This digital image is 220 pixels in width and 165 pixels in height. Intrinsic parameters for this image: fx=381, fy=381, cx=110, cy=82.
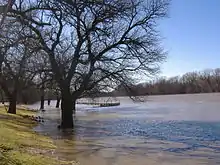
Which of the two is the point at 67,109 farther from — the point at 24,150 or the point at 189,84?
the point at 189,84

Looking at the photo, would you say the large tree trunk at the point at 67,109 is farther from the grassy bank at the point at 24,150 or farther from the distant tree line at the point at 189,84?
the distant tree line at the point at 189,84

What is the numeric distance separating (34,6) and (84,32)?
1510cm

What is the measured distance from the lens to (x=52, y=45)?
25156 millimetres

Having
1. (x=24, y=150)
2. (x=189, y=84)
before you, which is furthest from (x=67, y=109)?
(x=189, y=84)

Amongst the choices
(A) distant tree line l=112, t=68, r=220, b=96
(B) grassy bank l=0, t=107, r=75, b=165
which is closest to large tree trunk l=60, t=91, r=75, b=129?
(B) grassy bank l=0, t=107, r=75, b=165

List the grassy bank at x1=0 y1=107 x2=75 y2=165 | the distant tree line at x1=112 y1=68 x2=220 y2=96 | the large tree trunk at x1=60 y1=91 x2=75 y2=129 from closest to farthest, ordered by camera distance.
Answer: the grassy bank at x1=0 y1=107 x2=75 y2=165
the large tree trunk at x1=60 y1=91 x2=75 y2=129
the distant tree line at x1=112 y1=68 x2=220 y2=96

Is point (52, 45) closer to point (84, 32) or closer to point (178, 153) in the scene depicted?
point (84, 32)

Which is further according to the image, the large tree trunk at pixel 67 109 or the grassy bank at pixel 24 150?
the large tree trunk at pixel 67 109

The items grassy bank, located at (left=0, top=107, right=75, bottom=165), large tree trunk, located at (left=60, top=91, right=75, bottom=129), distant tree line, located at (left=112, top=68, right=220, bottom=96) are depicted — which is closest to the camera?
grassy bank, located at (left=0, top=107, right=75, bottom=165)

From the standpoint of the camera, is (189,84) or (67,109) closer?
(67,109)

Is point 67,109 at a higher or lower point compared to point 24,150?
higher

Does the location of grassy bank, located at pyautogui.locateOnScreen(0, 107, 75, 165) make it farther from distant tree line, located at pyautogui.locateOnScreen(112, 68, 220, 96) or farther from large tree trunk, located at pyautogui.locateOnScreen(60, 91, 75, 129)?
distant tree line, located at pyautogui.locateOnScreen(112, 68, 220, 96)

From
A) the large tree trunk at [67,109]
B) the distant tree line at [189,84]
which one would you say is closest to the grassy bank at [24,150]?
the large tree trunk at [67,109]

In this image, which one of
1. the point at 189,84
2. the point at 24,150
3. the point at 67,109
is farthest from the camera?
the point at 189,84
